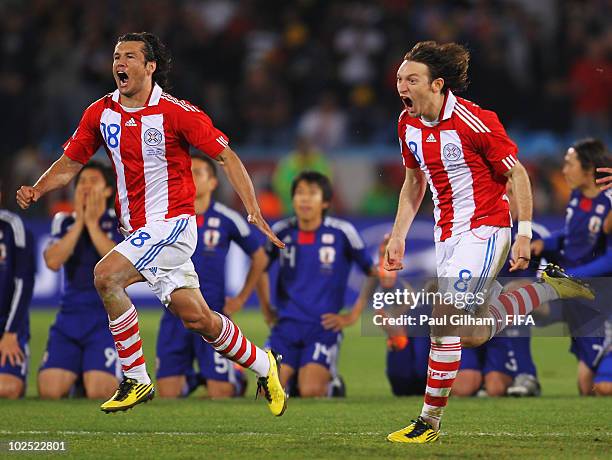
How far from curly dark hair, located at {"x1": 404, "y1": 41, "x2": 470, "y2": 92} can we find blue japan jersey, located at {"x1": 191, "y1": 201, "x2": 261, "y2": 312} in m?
3.17

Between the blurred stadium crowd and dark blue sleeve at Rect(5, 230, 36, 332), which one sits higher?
the blurred stadium crowd

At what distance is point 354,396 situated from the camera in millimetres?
9500

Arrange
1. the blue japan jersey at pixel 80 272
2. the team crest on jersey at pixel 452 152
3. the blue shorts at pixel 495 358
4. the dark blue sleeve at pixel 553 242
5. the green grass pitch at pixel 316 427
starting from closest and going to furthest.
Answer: the green grass pitch at pixel 316 427 < the team crest on jersey at pixel 452 152 < the blue japan jersey at pixel 80 272 < the blue shorts at pixel 495 358 < the dark blue sleeve at pixel 553 242

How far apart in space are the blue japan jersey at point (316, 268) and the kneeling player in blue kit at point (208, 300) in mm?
311

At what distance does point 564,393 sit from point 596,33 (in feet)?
33.7

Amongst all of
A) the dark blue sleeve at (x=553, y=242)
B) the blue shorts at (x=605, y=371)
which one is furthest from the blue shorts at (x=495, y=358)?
the dark blue sleeve at (x=553, y=242)

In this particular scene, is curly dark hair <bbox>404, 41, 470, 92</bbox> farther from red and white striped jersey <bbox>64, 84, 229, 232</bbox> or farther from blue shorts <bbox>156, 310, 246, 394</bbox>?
blue shorts <bbox>156, 310, 246, 394</bbox>

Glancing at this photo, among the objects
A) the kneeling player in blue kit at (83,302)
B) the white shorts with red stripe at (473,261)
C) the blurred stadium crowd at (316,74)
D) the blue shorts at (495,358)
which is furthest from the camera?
the blurred stadium crowd at (316,74)

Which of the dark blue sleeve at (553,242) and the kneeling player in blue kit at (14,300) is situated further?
the dark blue sleeve at (553,242)

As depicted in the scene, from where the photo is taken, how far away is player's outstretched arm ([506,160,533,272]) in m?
6.48

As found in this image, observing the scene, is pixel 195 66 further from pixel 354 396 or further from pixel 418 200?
pixel 418 200

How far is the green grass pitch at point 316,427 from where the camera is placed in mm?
6293

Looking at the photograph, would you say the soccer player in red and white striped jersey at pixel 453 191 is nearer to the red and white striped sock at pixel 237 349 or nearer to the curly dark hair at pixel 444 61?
the curly dark hair at pixel 444 61

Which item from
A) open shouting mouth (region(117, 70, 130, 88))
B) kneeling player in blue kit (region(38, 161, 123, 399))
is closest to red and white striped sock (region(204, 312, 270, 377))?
open shouting mouth (region(117, 70, 130, 88))
